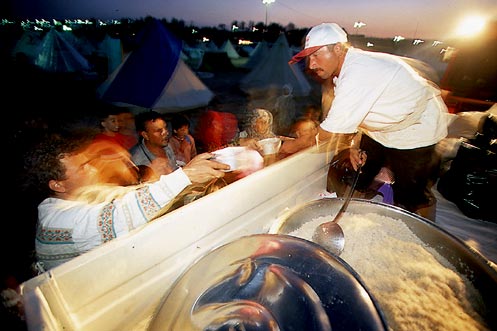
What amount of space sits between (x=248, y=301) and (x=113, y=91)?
853 cm

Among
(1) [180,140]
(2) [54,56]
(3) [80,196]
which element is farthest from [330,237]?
(2) [54,56]

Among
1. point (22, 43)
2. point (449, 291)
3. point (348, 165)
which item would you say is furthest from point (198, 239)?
point (22, 43)

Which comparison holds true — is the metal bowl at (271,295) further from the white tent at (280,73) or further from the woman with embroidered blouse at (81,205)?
the white tent at (280,73)

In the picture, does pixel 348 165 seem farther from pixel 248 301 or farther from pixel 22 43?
pixel 22 43

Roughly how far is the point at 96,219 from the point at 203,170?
589 mm

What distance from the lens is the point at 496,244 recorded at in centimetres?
214

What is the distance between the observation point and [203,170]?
1331 mm

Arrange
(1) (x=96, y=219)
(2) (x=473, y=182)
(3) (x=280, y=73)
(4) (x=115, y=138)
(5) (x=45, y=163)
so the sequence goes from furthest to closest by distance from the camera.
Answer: (3) (x=280, y=73)
(4) (x=115, y=138)
(2) (x=473, y=182)
(5) (x=45, y=163)
(1) (x=96, y=219)

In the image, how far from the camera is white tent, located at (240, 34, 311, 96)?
47.9 feet

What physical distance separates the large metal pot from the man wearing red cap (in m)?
0.60

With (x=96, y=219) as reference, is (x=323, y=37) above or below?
above

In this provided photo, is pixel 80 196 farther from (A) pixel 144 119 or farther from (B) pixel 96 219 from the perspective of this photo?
(A) pixel 144 119

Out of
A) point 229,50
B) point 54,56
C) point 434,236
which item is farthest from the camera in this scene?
point 229,50

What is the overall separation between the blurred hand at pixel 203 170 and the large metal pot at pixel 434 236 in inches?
16.7
